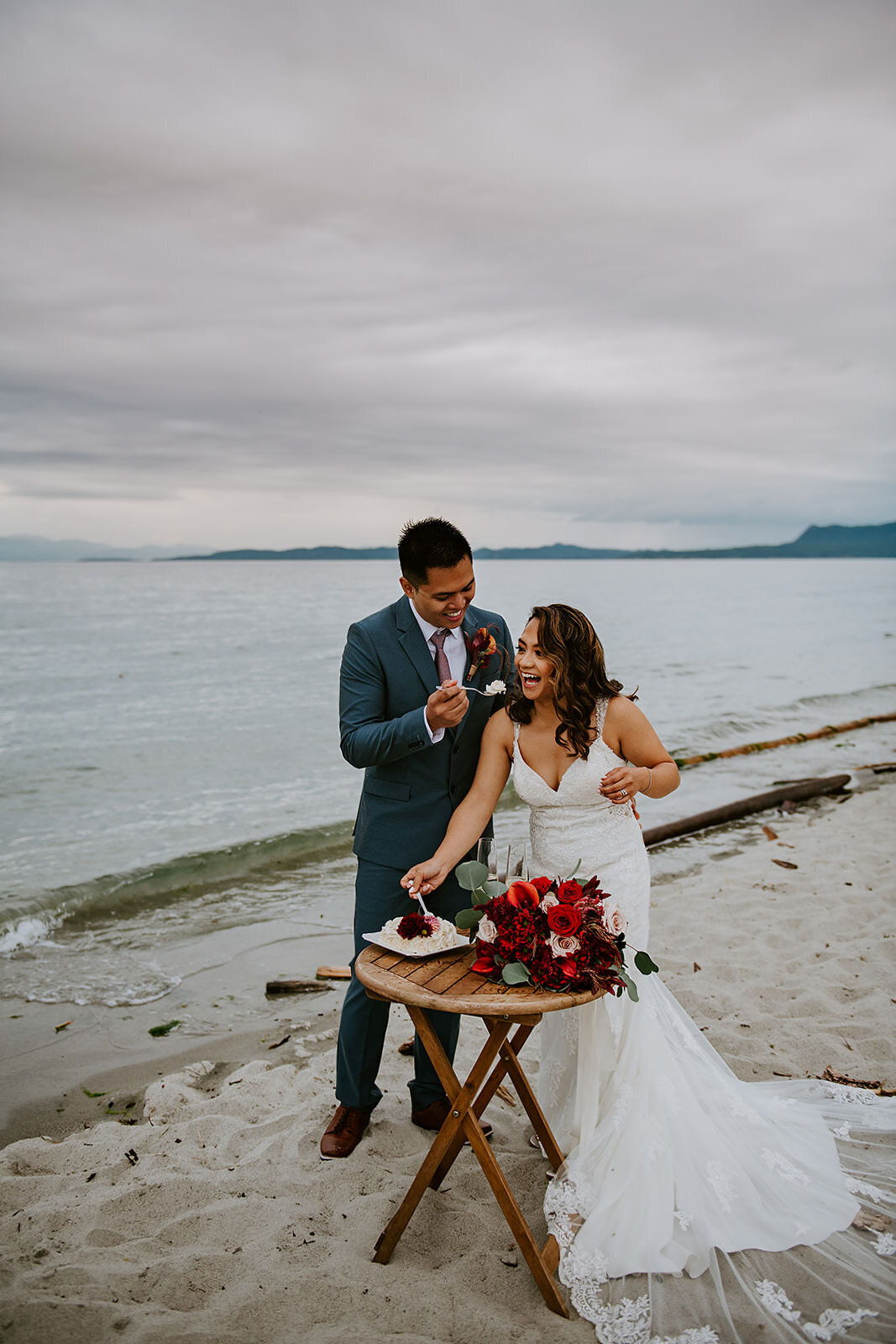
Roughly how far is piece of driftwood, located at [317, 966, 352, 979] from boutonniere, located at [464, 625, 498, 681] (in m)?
3.56

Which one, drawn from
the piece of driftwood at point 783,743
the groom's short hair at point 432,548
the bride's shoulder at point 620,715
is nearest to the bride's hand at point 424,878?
the bride's shoulder at point 620,715

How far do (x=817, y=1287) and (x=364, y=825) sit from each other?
97.9 inches

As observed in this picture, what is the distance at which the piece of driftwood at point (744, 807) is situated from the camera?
9.98 meters

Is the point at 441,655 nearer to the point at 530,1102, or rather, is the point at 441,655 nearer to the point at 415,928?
the point at 415,928

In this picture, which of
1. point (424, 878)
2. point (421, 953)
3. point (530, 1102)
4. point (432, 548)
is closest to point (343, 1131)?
point (530, 1102)

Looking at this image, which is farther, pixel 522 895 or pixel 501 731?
pixel 501 731

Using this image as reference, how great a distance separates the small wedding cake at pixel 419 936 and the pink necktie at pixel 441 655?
1.18 m

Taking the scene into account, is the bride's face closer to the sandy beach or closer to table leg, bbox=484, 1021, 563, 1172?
table leg, bbox=484, 1021, 563, 1172

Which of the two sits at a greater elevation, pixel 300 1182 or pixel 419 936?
pixel 419 936

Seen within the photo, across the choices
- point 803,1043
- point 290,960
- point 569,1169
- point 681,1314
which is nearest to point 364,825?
point 569,1169

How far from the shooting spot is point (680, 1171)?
318 centimetres

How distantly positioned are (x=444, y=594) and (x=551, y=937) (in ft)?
5.08

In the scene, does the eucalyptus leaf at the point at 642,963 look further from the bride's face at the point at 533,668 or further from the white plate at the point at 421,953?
the bride's face at the point at 533,668

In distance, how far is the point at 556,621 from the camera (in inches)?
144
